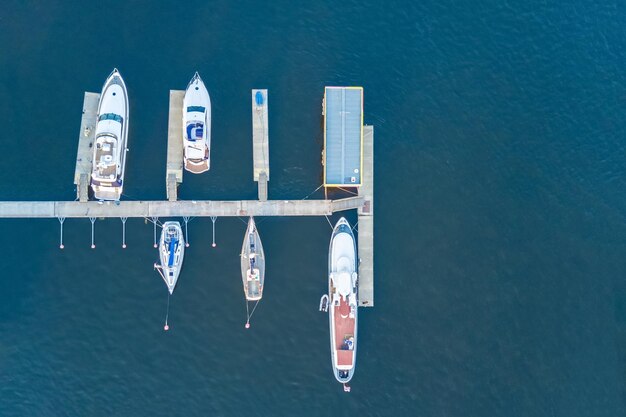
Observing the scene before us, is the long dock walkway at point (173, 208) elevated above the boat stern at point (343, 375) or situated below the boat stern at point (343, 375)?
above

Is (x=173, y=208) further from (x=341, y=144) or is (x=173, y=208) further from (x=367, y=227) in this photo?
(x=367, y=227)

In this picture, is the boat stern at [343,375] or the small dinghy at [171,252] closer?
the small dinghy at [171,252]

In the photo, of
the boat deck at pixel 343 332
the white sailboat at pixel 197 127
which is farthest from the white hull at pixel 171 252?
the boat deck at pixel 343 332

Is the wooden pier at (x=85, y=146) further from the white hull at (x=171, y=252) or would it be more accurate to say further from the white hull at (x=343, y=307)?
the white hull at (x=343, y=307)

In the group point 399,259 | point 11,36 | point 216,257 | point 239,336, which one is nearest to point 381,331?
point 399,259

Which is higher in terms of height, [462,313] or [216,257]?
[216,257]

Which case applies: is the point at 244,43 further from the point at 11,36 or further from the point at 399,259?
the point at 399,259
